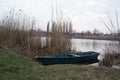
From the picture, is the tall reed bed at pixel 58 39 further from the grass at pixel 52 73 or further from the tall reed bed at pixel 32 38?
the grass at pixel 52 73

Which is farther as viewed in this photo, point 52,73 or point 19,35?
point 19,35

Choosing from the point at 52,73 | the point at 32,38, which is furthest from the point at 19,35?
the point at 52,73

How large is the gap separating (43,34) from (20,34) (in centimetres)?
144

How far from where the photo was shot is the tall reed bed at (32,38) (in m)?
9.77

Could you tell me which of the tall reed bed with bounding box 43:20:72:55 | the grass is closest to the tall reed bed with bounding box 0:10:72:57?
the tall reed bed with bounding box 43:20:72:55

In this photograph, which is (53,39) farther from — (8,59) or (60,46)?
(8,59)

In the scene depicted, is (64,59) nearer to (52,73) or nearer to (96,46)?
(52,73)

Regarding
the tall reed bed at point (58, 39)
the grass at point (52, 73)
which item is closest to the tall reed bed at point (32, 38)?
the tall reed bed at point (58, 39)

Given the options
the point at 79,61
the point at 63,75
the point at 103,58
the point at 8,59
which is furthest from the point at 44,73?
the point at 79,61

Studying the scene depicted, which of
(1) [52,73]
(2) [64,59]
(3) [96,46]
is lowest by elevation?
(3) [96,46]

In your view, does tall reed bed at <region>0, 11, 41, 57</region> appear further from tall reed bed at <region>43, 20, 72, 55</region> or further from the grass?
the grass

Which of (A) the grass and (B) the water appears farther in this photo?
(B) the water

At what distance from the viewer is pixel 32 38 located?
10.2 m

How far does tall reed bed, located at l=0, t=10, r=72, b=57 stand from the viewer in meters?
9.77
